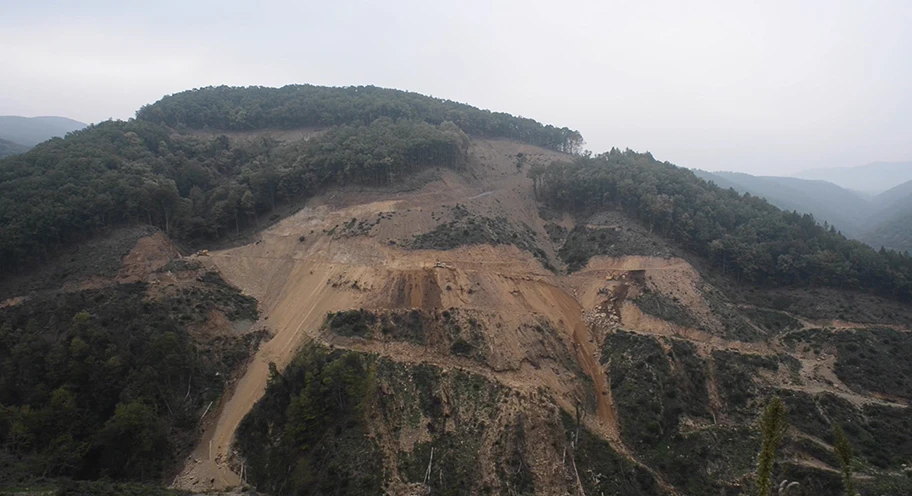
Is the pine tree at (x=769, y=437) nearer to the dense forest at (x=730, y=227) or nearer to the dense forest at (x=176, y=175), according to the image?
the dense forest at (x=730, y=227)

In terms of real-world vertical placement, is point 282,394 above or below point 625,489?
above

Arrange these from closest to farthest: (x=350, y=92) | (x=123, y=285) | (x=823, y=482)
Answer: (x=823, y=482) → (x=123, y=285) → (x=350, y=92)

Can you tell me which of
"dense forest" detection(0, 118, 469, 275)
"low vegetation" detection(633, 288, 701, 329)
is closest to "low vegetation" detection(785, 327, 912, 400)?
"low vegetation" detection(633, 288, 701, 329)

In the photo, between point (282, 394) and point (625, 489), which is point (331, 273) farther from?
point (625, 489)

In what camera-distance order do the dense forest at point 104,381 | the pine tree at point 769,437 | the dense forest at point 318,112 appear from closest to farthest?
the pine tree at point 769,437 < the dense forest at point 104,381 < the dense forest at point 318,112

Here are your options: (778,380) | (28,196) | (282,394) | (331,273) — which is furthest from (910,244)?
(28,196)

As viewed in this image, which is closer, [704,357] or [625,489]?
[625,489]

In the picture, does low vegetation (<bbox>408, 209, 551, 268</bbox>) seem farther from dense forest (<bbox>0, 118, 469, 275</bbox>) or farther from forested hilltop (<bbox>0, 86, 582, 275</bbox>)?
dense forest (<bbox>0, 118, 469, 275</bbox>)

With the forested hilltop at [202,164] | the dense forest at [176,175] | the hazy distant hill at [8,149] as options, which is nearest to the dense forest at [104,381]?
the dense forest at [176,175]
